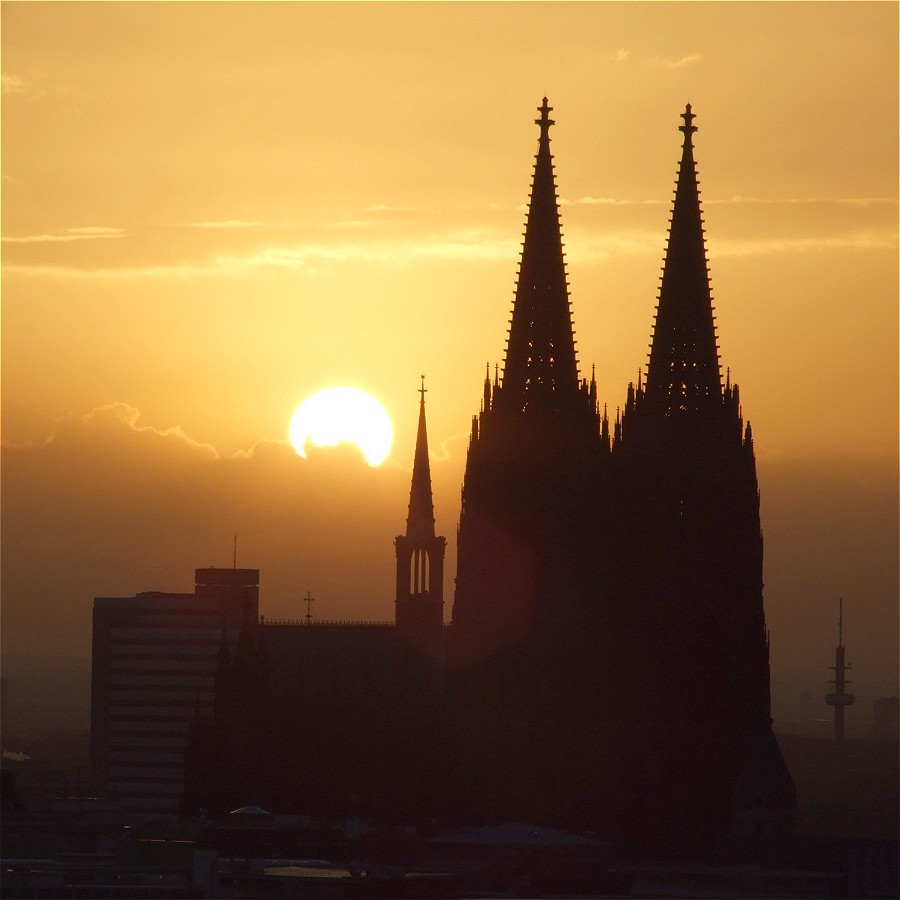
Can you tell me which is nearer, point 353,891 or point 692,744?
point 353,891

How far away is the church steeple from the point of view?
186 m

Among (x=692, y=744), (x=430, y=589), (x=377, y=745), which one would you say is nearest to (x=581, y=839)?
(x=692, y=744)

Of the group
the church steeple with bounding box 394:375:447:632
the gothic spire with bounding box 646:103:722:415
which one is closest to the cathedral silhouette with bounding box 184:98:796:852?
the gothic spire with bounding box 646:103:722:415

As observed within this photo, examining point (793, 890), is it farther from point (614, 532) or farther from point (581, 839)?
point (614, 532)

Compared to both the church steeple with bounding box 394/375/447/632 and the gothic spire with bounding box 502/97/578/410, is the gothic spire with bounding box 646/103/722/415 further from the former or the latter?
the church steeple with bounding box 394/375/447/632

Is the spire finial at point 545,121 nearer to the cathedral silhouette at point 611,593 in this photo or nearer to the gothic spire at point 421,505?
the cathedral silhouette at point 611,593

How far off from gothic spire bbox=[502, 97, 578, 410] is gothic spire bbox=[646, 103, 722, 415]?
4.43 meters

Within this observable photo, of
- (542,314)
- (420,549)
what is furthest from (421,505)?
(542,314)

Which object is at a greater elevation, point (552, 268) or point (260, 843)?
point (552, 268)

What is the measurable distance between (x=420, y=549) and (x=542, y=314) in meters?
48.1

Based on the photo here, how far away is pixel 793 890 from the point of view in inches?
4486

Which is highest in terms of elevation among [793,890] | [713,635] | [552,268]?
[552,268]

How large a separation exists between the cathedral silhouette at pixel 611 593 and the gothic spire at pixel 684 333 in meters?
0.09

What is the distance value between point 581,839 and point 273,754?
125 feet
